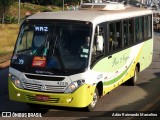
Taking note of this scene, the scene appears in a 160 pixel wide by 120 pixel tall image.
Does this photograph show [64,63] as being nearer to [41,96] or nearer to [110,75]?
[41,96]

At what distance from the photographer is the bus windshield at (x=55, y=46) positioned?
391 inches

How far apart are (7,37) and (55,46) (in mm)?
18968

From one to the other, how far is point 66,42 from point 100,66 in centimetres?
126

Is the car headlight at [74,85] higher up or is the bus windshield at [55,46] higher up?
the bus windshield at [55,46]

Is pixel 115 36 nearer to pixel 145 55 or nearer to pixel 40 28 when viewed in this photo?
pixel 40 28

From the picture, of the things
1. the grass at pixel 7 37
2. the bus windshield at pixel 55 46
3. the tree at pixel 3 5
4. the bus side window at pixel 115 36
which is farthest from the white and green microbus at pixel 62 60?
the tree at pixel 3 5

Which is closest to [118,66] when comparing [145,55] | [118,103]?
[118,103]

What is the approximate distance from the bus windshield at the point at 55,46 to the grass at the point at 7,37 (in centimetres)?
1558

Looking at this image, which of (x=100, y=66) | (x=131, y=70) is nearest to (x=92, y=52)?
(x=100, y=66)

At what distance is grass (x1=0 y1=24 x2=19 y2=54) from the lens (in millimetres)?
26492

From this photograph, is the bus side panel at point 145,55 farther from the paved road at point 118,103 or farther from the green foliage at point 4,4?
the green foliage at point 4,4

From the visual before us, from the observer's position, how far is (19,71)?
10117 mm

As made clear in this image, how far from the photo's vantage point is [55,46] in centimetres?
1010

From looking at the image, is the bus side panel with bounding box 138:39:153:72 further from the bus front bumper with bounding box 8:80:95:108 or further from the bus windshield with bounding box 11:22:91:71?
the bus front bumper with bounding box 8:80:95:108
